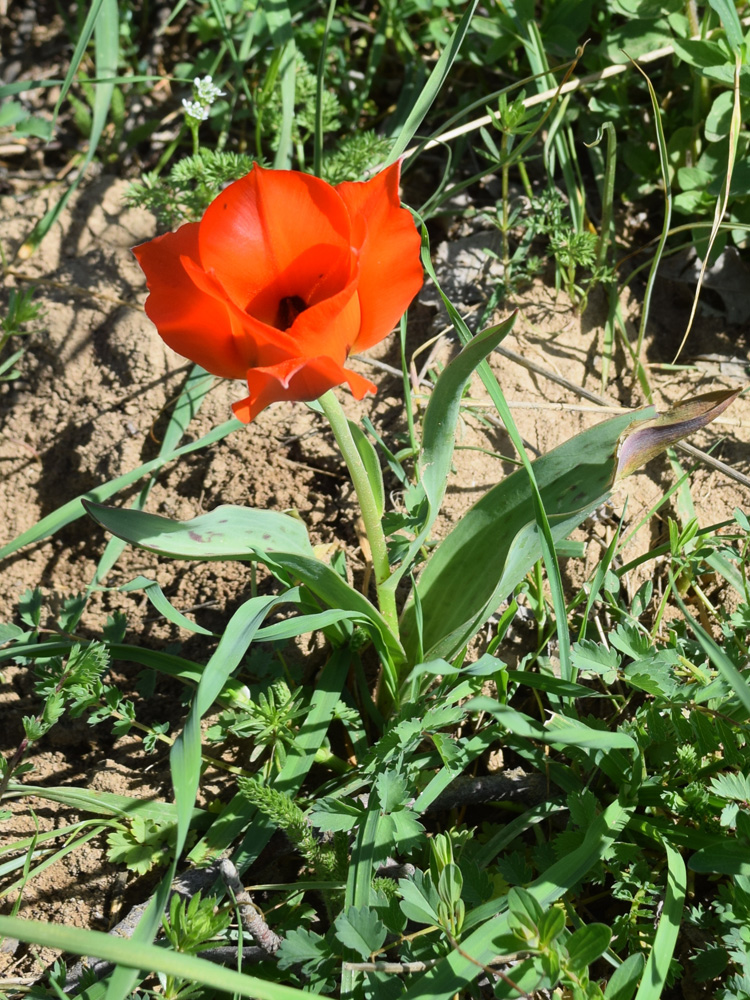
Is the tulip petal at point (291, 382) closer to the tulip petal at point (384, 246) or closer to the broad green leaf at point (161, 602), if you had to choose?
the tulip petal at point (384, 246)

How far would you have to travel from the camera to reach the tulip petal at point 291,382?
1.07m

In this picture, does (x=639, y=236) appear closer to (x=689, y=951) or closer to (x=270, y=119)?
(x=270, y=119)

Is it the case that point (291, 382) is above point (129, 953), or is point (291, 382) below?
above

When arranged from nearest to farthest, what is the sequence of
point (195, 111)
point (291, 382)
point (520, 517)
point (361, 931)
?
point (291, 382), point (361, 931), point (520, 517), point (195, 111)

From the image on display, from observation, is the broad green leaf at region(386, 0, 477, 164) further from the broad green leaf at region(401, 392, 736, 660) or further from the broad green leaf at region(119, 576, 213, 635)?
the broad green leaf at region(119, 576, 213, 635)

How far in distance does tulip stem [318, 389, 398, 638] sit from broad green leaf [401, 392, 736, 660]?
0.40 feet

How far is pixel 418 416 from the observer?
7.13 feet

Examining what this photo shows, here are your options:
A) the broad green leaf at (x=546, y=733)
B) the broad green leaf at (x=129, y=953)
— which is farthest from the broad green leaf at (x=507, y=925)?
the broad green leaf at (x=129, y=953)

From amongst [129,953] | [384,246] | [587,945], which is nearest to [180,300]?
[384,246]

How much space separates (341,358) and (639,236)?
64.6 inches

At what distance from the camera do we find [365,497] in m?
1.44

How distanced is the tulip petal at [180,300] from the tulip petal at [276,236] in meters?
0.05

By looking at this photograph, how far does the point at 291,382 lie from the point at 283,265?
26 cm

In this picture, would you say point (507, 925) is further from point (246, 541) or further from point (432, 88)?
point (432, 88)
